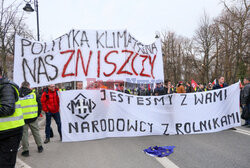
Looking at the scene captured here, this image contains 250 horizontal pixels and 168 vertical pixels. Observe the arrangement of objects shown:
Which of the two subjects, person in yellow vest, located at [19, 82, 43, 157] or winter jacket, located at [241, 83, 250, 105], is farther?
winter jacket, located at [241, 83, 250, 105]

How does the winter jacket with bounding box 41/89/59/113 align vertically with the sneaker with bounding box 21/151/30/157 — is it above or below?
above

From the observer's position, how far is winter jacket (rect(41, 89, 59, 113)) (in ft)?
18.4

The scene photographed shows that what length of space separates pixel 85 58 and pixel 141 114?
237cm

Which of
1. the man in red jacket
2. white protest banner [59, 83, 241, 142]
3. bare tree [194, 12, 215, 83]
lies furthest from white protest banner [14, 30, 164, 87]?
bare tree [194, 12, 215, 83]

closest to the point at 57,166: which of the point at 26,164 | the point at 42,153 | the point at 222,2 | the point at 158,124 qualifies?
the point at 26,164

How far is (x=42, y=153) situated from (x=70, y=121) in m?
1.13

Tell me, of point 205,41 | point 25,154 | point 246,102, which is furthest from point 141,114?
point 205,41

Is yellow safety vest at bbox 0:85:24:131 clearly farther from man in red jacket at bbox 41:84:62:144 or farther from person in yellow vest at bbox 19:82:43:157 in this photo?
man in red jacket at bbox 41:84:62:144

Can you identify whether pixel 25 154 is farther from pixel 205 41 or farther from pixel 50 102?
pixel 205 41

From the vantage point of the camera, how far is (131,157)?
156 inches

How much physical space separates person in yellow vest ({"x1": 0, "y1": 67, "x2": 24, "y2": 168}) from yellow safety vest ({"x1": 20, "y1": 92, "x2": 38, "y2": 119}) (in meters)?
1.95

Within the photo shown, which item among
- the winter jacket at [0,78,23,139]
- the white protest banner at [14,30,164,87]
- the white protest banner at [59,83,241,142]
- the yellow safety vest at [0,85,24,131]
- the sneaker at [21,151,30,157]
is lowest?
the sneaker at [21,151,30,157]

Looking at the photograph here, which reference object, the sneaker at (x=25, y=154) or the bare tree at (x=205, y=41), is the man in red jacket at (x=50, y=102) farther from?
the bare tree at (x=205, y=41)

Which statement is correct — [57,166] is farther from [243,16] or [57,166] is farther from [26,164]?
[243,16]
